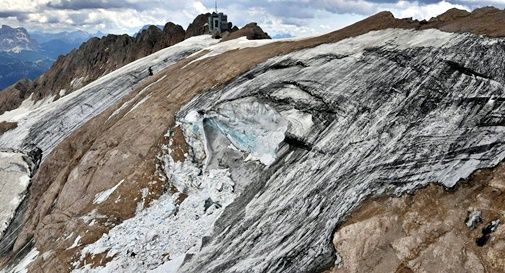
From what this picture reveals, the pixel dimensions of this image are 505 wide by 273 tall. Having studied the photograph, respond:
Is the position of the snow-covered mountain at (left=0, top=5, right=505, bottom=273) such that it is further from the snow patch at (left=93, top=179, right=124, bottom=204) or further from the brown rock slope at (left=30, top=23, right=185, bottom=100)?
the brown rock slope at (left=30, top=23, right=185, bottom=100)

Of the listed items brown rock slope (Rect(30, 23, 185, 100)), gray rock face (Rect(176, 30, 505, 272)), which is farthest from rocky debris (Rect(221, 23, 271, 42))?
brown rock slope (Rect(30, 23, 185, 100))

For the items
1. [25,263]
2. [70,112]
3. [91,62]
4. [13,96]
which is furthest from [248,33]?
[13,96]

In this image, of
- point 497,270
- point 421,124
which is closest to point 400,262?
point 497,270

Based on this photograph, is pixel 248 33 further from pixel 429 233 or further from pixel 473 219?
pixel 473 219

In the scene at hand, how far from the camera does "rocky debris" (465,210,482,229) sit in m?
18.7

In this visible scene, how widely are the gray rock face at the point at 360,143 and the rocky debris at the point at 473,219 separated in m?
1.95

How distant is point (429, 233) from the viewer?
1919cm

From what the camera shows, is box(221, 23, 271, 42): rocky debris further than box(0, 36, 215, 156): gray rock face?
Yes

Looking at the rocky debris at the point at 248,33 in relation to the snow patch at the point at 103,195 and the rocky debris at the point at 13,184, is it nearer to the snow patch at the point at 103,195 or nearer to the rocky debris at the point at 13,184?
the rocky debris at the point at 13,184

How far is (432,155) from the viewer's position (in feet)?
70.4

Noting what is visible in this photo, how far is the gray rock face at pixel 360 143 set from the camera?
2112cm

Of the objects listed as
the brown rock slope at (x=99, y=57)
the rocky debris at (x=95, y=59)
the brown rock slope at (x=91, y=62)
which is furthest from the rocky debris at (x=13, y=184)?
the brown rock slope at (x=91, y=62)

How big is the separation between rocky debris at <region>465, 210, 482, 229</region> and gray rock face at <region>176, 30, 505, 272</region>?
195 centimetres

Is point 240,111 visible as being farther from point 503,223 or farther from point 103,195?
point 503,223
